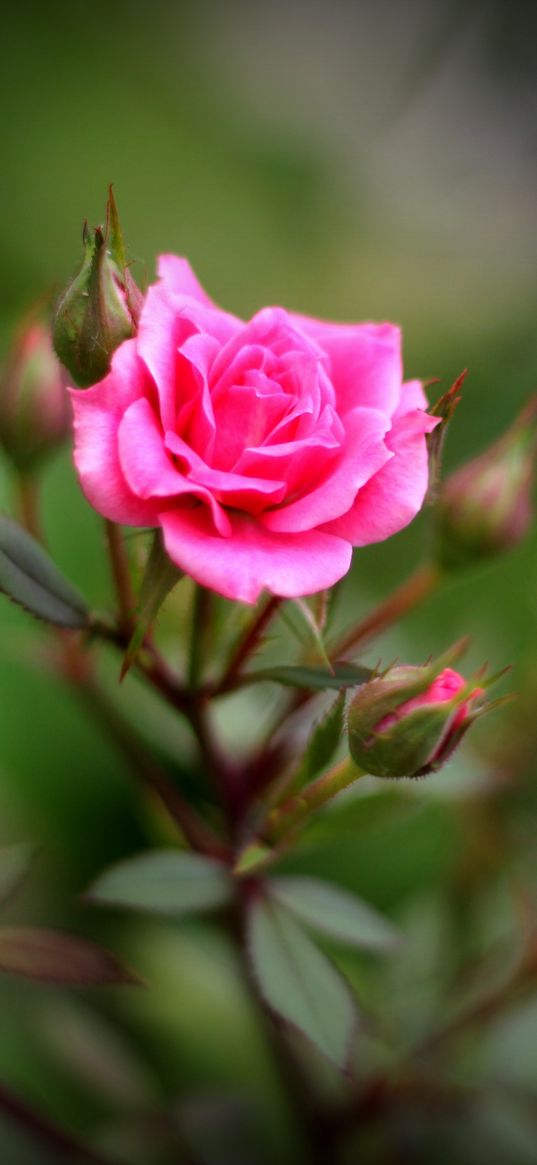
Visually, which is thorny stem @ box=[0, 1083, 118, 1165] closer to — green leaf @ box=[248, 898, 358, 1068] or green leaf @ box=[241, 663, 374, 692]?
green leaf @ box=[248, 898, 358, 1068]

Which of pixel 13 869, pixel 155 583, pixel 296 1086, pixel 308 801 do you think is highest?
pixel 155 583

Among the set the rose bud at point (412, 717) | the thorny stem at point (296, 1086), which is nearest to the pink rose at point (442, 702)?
the rose bud at point (412, 717)

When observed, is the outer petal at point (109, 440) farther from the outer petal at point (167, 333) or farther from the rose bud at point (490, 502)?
the rose bud at point (490, 502)

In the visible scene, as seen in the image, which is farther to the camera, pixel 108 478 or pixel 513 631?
pixel 513 631

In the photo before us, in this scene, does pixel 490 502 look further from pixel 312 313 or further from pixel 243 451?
pixel 312 313

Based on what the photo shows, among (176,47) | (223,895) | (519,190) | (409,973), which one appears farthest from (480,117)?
(223,895)

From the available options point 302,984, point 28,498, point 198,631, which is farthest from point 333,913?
point 28,498

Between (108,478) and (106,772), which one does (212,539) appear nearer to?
(108,478)
